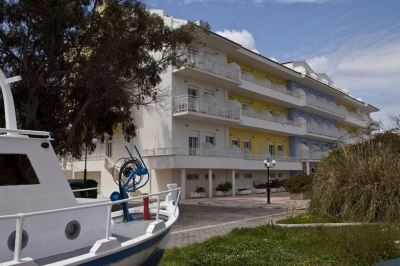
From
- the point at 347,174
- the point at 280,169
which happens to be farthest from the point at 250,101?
the point at 347,174

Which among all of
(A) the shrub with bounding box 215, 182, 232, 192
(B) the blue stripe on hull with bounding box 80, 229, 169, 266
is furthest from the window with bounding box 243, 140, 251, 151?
(B) the blue stripe on hull with bounding box 80, 229, 169, 266

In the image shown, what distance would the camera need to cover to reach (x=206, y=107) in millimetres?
32094

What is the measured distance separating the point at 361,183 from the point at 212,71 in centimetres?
2188

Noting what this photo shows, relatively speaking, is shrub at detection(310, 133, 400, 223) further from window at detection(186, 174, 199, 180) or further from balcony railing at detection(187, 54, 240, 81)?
window at detection(186, 174, 199, 180)

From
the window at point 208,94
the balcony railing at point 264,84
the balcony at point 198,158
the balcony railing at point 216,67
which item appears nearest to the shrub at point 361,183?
the balcony at point 198,158

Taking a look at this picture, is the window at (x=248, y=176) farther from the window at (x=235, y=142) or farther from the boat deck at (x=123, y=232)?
the boat deck at (x=123, y=232)

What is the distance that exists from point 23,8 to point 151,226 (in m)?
13.6

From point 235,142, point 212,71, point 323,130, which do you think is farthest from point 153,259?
point 323,130

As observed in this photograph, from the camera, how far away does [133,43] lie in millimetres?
18609

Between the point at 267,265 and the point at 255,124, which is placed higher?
the point at 255,124

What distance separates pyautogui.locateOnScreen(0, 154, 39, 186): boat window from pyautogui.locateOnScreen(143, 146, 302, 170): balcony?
23.4 m

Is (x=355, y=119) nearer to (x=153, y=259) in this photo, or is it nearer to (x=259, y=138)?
(x=259, y=138)

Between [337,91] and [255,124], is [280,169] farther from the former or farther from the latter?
[337,91]

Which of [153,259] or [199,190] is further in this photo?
[199,190]
